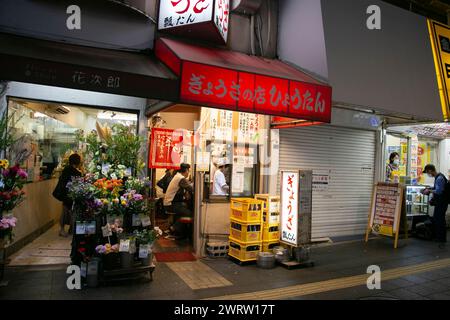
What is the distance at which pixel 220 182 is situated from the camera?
8.14 meters

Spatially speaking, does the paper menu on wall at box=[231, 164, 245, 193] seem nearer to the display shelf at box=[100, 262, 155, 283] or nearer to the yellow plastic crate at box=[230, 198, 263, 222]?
the yellow plastic crate at box=[230, 198, 263, 222]

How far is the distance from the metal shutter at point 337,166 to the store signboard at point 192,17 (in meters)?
3.23

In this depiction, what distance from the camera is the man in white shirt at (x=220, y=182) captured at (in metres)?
8.12

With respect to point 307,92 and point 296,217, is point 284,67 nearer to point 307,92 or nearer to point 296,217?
point 307,92

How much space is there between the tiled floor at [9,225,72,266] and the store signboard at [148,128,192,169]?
2861 millimetres

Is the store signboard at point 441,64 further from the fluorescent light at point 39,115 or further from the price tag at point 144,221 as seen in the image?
the fluorescent light at point 39,115

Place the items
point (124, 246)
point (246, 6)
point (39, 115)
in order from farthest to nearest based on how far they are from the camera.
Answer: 1. point (39, 115)
2. point (246, 6)
3. point (124, 246)

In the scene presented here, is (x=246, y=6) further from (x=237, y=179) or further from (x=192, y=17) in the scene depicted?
(x=237, y=179)

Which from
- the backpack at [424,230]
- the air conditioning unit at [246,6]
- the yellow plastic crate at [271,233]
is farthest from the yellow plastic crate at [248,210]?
the backpack at [424,230]

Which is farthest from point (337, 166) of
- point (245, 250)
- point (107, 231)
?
point (107, 231)

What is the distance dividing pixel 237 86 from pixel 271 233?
3.47 m

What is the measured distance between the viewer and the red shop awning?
5895mm

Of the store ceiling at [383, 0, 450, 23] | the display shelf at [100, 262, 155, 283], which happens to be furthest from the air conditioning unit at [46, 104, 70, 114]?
the store ceiling at [383, 0, 450, 23]
